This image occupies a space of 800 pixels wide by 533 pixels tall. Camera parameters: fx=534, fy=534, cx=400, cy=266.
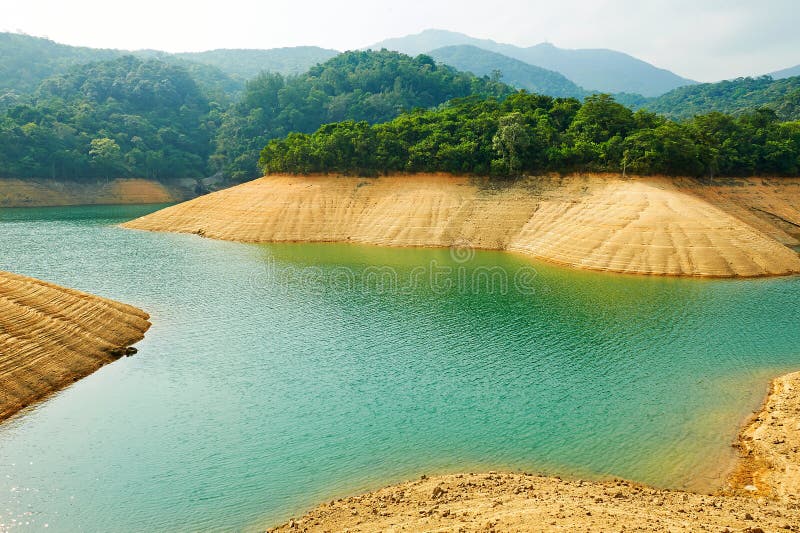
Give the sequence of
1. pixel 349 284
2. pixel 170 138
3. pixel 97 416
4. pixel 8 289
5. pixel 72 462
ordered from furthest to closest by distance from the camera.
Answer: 1. pixel 170 138
2. pixel 349 284
3. pixel 8 289
4. pixel 97 416
5. pixel 72 462

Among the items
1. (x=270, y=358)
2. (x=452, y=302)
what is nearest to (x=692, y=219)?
(x=452, y=302)

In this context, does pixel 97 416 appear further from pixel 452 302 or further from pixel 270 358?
pixel 452 302

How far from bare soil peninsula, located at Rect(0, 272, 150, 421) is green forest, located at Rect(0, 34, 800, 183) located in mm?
36054

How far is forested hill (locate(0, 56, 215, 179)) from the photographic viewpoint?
273ft

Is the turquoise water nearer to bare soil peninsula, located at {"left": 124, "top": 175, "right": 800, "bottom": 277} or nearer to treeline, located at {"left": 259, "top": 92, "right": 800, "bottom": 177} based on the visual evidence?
bare soil peninsula, located at {"left": 124, "top": 175, "right": 800, "bottom": 277}

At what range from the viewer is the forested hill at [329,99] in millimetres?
105562

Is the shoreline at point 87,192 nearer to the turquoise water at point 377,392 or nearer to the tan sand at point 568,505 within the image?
the turquoise water at point 377,392

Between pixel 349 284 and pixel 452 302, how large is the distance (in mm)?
8200

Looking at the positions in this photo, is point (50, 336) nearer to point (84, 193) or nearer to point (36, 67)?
point (84, 193)

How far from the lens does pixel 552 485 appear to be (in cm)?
1409

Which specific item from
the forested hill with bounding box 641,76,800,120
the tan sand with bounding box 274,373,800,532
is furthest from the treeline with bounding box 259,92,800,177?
the forested hill with bounding box 641,76,800,120

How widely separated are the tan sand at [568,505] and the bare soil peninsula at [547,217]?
26.2m

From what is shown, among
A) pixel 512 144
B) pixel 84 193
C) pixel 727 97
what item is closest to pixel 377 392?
pixel 512 144

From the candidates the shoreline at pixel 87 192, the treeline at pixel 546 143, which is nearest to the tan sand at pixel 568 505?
the treeline at pixel 546 143
